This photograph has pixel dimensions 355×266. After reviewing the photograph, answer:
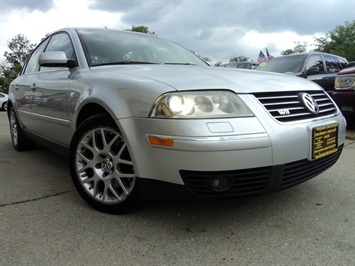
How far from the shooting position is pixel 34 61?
14.4ft

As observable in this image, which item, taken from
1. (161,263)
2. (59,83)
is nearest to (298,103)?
(161,263)

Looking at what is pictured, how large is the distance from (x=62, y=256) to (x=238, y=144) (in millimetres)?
1176

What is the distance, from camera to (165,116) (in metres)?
2.02

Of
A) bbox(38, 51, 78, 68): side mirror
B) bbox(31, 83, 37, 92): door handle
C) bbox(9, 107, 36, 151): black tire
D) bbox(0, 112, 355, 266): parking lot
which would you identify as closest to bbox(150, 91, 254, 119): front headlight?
bbox(0, 112, 355, 266): parking lot

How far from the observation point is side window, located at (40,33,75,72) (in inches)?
128

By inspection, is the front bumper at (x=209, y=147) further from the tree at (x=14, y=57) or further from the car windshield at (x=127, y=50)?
the tree at (x=14, y=57)

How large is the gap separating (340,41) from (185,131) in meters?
43.5

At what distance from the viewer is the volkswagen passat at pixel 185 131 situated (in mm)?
1979

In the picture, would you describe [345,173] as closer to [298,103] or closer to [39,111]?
[298,103]

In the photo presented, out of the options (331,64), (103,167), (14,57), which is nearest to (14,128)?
(103,167)

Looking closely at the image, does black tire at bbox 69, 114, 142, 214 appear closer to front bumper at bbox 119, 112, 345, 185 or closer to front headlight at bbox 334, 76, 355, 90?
front bumper at bbox 119, 112, 345, 185

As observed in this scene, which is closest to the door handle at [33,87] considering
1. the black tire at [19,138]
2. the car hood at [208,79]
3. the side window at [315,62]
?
the black tire at [19,138]

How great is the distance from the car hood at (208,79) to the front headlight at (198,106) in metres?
0.05

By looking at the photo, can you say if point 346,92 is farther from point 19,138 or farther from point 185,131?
point 19,138
